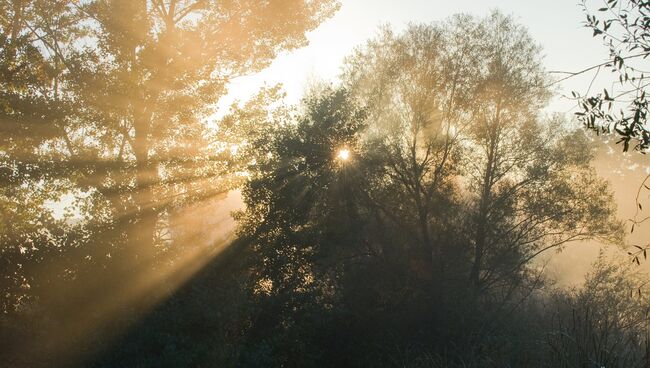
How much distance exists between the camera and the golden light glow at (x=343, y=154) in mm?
18597

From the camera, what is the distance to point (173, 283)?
51.6ft

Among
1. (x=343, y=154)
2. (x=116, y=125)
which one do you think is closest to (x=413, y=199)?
(x=343, y=154)

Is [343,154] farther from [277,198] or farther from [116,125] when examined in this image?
[116,125]

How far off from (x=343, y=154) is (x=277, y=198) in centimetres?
339

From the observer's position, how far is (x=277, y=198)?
1788 cm

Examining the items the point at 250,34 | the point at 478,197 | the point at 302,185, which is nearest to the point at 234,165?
the point at 302,185

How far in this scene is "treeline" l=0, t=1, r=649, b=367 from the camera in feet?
47.7

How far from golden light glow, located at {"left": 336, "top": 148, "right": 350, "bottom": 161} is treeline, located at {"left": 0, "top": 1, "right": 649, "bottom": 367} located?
25 centimetres

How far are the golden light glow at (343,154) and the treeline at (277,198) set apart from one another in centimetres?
25

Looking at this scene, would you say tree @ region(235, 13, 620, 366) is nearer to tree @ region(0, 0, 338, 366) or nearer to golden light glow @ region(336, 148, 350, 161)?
golden light glow @ region(336, 148, 350, 161)

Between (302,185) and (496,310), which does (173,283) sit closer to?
(302,185)

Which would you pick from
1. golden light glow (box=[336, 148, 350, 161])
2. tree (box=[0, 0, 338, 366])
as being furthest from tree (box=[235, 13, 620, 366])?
tree (box=[0, 0, 338, 366])

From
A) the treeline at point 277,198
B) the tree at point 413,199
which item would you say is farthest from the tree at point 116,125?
the tree at point 413,199

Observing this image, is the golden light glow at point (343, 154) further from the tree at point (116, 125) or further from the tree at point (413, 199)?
the tree at point (116, 125)
